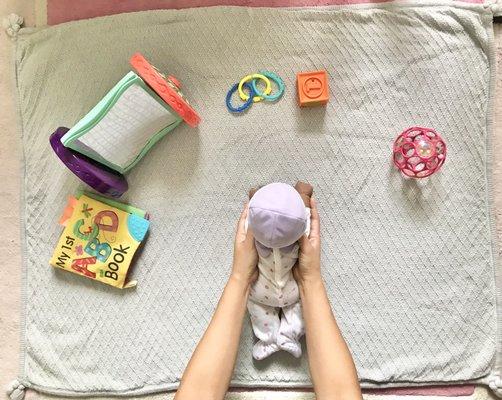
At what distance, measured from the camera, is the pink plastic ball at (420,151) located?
1078mm

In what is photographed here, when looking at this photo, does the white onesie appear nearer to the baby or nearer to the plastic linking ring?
the baby

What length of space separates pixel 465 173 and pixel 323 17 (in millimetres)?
447

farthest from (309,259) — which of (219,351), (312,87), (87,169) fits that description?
(87,169)

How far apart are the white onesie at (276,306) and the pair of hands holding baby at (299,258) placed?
0.04 ft

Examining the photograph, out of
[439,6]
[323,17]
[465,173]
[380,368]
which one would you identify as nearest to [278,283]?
[380,368]

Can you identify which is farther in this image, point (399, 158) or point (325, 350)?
point (399, 158)

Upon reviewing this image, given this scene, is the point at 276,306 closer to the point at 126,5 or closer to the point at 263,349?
the point at 263,349

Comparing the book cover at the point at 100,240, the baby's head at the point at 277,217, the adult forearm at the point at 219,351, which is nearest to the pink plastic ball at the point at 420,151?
the baby's head at the point at 277,217

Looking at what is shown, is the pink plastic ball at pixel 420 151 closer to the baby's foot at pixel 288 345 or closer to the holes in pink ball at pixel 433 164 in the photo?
the holes in pink ball at pixel 433 164

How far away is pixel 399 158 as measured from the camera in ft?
3.64

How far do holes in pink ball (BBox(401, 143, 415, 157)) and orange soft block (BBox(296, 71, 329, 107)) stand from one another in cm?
19

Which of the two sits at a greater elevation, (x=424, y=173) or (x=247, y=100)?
(x=247, y=100)

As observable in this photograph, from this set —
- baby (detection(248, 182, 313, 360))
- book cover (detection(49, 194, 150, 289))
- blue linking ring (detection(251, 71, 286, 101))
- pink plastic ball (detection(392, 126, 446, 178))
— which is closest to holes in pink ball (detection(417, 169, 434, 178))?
pink plastic ball (detection(392, 126, 446, 178))

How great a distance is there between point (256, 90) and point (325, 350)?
21.6 inches
